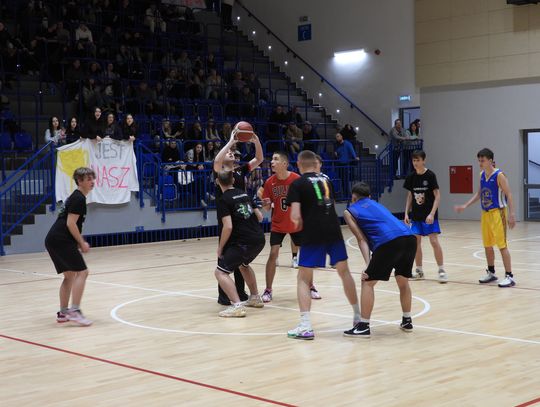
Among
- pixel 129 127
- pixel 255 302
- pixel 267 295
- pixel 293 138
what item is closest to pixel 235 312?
pixel 255 302

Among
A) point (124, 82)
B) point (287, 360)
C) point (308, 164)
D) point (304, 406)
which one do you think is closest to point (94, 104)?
point (124, 82)

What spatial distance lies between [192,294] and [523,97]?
50.2 ft

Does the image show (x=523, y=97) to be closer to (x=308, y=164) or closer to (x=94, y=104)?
(x=94, y=104)

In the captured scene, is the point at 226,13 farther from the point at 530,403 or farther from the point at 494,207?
the point at 530,403

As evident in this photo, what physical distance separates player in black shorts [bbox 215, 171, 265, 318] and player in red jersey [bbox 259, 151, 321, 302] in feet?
3.23

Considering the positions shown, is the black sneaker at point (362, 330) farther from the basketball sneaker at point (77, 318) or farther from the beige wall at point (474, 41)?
the beige wall at point (474, 41)

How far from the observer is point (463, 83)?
80.0ft

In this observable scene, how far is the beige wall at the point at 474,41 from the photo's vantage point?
22.8 metres

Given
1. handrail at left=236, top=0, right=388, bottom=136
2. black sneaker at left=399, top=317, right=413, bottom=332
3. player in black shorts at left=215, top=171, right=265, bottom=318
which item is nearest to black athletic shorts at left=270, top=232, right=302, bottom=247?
player in black shorts at left=215, top=171, right=265, bottom=318

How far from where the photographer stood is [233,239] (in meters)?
9.17

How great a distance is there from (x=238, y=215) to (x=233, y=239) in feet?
0.91

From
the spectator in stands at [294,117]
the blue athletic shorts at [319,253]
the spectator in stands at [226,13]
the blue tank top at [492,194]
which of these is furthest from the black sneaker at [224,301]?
the spectator in stands at [226,13]

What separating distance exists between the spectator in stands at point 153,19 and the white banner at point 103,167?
8.21m

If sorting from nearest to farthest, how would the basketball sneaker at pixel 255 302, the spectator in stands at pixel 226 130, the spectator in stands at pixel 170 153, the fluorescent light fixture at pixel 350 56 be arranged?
the basketball sneaker at pixel 255 302, the spectator in stands at pixel 170 153, the spectator in stands at pixel 226 130, the fluorescent light fixture at pixel 350 56
